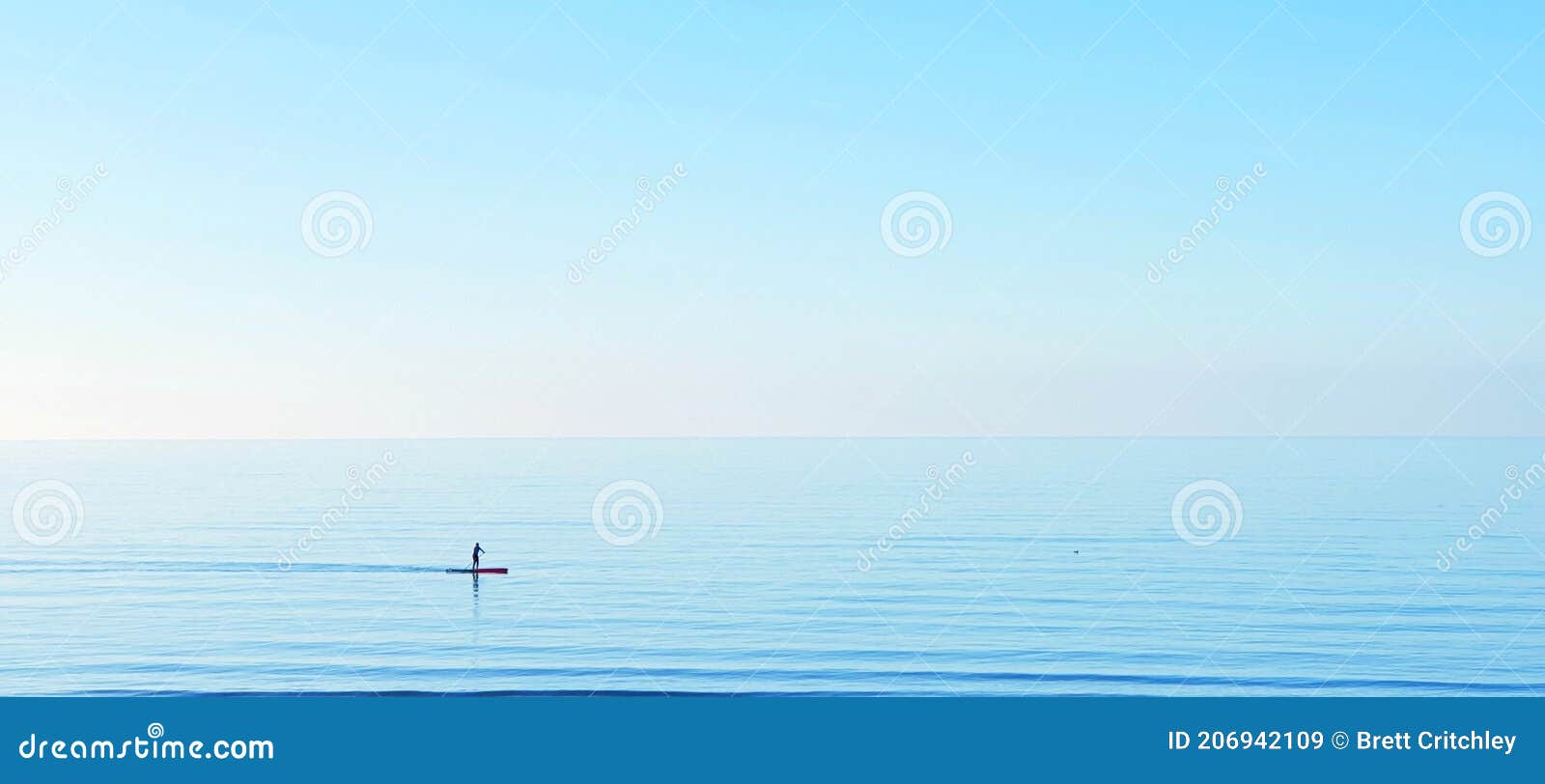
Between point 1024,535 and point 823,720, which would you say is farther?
point 1024,535

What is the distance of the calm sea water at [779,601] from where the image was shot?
148 ft

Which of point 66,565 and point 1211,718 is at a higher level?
point 66,565

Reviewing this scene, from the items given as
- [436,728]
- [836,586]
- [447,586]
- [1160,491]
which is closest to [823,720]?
[436,728]

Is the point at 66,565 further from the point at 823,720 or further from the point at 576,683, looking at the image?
the point at 823,720

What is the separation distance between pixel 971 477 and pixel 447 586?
105 m

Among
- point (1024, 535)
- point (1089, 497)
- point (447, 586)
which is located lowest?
point (447, 586)

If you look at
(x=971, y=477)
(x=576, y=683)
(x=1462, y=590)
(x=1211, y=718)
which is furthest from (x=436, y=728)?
(x=971, y=477)

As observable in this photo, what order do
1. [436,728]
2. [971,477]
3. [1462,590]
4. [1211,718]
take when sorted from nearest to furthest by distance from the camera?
[436,728]
[1211,718]
[1462,590]
[971,477]

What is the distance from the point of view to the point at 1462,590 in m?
64.2

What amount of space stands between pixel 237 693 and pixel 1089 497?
333 feet

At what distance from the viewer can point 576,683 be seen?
43.0m

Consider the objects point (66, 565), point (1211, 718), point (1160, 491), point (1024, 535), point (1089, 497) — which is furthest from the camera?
point (1160, 491)

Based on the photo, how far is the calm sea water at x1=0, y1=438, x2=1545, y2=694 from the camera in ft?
148

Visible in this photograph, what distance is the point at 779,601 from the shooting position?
61125mm
